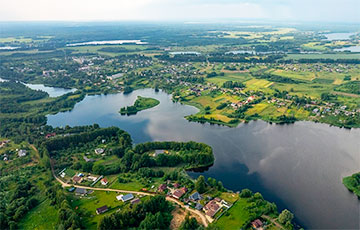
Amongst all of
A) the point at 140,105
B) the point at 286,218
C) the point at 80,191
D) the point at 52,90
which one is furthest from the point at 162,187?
the point at 52,90

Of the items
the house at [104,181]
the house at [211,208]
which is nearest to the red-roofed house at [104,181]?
the house at [104,181]

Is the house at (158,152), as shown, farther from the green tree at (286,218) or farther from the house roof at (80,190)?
the green tree at (286,218)

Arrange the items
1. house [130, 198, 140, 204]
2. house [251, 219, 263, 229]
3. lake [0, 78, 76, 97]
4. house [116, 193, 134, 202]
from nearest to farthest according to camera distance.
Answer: house [251, 219, 263, 229]
house [130, 198, 140, 204]
house [116, 193, 134, 202]
lake [0, 78, 76, 97]

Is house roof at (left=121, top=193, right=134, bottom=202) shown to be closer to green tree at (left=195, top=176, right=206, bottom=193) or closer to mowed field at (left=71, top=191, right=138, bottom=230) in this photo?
mowed field at (left=71, top=191, right=138, bottom=230)

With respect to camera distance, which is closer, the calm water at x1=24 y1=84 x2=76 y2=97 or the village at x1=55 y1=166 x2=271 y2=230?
the village at x1=55 y1=166 x2=271 y2=230

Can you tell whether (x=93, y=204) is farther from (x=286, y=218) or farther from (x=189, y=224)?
(x=286, y=218)

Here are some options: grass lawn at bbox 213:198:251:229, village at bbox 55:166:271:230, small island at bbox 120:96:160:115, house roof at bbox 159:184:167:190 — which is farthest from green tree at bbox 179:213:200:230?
small island at bbox 120:96:160:115

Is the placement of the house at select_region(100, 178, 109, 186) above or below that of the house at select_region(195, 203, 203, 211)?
below

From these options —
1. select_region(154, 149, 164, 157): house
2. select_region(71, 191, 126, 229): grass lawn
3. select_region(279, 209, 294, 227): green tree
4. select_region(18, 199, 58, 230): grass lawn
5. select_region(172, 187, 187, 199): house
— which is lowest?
select_region(18, 199, 58, 230): grass lawn

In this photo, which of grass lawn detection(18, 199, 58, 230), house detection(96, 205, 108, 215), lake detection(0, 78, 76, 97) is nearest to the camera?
grass lawn detection(18, 199, 58, 230)
